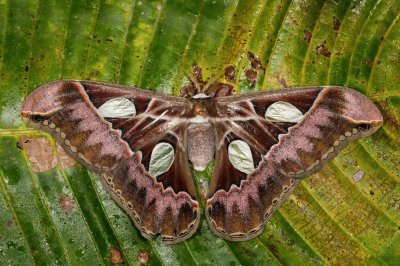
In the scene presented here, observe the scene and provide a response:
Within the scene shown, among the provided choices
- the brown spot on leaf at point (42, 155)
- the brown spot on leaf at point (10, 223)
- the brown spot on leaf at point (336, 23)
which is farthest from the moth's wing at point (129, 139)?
the brown spot on leaf at point (336, 23)

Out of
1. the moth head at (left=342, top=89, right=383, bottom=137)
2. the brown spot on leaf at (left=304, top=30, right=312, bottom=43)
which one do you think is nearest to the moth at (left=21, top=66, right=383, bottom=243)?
the moth head at (left=342, top=89, right=383, bottom=137)

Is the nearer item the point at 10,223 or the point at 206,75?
the point at 10,223

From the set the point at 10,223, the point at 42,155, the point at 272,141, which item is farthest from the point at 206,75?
the point at 10,223

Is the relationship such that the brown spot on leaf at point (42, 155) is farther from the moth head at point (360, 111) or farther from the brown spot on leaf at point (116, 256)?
the moth head at point (360, 111)

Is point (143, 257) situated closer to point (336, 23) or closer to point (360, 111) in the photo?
point (360, 111)

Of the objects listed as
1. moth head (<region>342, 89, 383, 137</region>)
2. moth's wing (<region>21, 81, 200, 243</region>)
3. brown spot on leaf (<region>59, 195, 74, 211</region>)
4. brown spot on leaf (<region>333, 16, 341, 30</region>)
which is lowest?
brown spot on leaf (<region>59, 195, 74, 211</region>)

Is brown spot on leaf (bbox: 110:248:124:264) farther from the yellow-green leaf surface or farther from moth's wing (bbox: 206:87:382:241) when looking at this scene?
moth's wing (bbox: 206:87:382:241)

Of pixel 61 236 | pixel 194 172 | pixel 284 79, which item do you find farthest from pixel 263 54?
pixel 61 236
